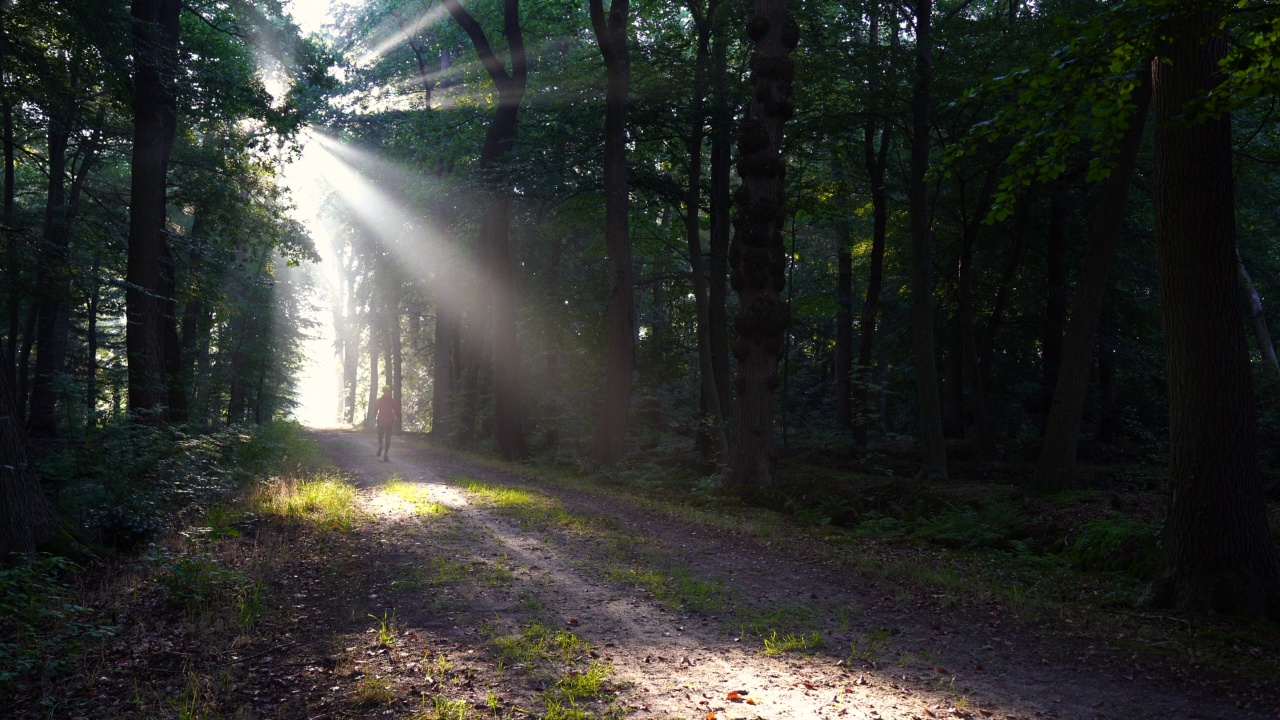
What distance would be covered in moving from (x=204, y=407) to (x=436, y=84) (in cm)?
1553

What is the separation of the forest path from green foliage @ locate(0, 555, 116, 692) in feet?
6.48

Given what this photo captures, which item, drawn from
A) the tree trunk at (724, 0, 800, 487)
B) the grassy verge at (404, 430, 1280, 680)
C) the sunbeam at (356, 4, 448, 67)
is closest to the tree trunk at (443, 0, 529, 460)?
the grassy verge at (404, 430, 1280, 680)

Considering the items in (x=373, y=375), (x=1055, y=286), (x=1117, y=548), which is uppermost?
(x=1055, y=286)

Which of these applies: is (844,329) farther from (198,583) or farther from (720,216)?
(198,583)

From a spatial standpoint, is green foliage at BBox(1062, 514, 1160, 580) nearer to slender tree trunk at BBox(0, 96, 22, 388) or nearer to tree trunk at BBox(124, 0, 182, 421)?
slender tree trunk at BBox(0, 96, 22, 388)

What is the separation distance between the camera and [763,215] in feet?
40.4

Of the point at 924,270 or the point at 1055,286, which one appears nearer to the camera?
the point at 924,270

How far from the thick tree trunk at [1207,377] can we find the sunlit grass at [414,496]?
27.9 feet

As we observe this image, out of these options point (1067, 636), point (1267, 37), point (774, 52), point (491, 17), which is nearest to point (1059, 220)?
point (774, 52)

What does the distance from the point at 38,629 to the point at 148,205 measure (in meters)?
9.90

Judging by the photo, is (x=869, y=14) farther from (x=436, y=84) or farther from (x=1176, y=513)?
(x=436, y=84)

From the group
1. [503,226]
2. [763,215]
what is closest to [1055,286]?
[763,215]

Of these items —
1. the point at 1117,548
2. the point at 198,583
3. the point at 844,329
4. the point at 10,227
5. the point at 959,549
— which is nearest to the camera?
the point at 198,583

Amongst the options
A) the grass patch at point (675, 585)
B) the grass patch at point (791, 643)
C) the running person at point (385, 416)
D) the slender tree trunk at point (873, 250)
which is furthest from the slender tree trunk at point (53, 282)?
the slender tree trunk at point (873, 250)
